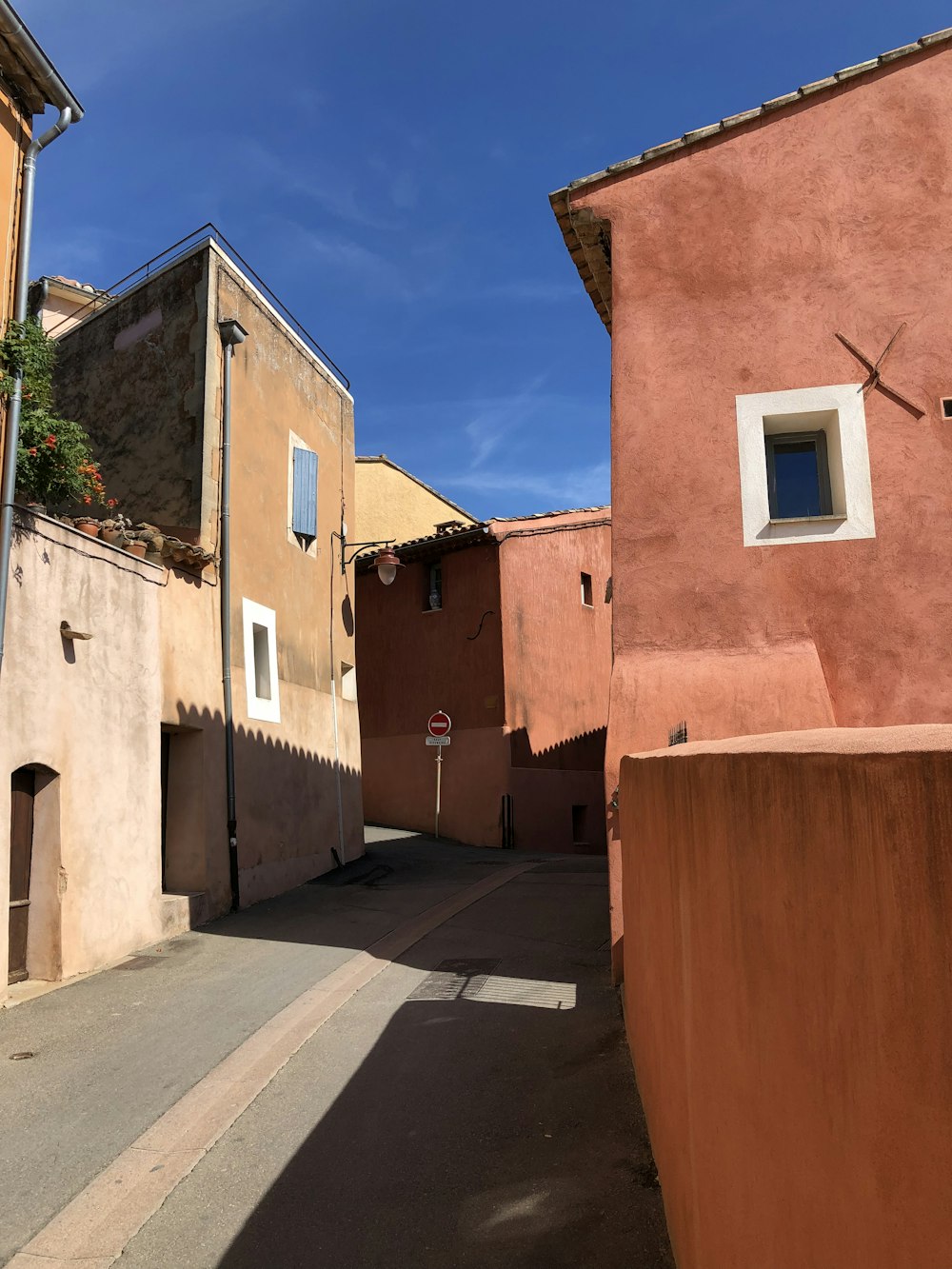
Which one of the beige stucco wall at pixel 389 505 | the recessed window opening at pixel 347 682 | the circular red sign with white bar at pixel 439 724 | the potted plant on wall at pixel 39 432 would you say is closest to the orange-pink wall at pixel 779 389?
the potted plant on wall at pixel 39 432

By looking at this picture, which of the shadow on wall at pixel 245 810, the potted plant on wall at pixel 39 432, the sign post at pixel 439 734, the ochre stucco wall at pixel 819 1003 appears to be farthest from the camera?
the sign post at pixel 439 734

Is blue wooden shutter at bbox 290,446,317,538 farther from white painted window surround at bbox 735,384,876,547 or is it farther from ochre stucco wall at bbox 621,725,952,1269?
ochre stucco wall at bbox 621,725,952,1269

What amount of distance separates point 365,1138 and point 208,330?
1216 cm

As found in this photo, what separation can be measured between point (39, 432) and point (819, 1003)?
9.30m

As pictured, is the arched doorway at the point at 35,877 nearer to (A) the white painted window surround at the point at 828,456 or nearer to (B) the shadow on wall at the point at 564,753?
(A) the white painted window surround at the point at 828,456

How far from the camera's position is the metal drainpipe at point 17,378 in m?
9.25

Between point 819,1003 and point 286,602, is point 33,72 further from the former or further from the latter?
point 819,1003

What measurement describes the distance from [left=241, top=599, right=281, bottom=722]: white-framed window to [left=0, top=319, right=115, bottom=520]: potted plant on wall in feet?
16.1

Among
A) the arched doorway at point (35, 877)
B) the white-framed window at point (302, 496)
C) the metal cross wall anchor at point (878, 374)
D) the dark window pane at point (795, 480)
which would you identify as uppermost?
the white-framed window at point (302, 496)

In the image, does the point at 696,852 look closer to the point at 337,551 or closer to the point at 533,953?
the point at 533,953

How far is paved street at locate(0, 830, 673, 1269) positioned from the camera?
4.70 meters

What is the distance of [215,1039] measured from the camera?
7.85 m

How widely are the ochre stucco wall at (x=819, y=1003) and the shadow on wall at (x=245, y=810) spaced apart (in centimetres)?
1023

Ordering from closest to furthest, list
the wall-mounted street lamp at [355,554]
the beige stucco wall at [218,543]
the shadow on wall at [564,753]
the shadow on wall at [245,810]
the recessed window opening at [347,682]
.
A: the shadow on wall at [245,810] < the beige stucco wall at [218,543] < the wall-mounted street lamp at [355,554] < the recessed window opening at [347,682] < the shadow on wall at [564,753]
